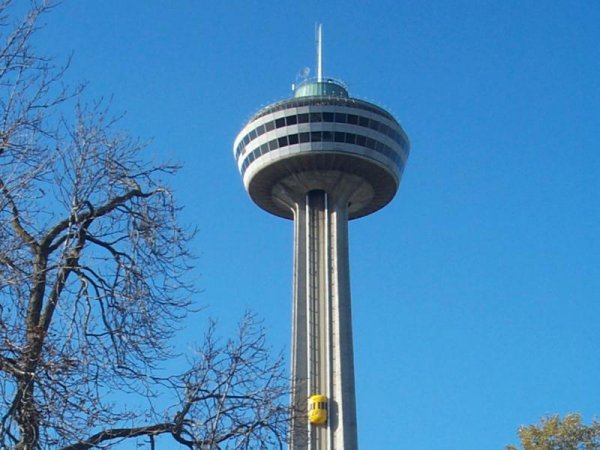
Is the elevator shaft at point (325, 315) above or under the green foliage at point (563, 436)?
above

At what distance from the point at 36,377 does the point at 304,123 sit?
250 ft

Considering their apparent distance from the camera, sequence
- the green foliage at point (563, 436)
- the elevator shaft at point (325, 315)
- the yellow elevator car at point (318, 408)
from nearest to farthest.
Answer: the green foliage at point (563, 436) → the yellow elevator car at point (318, 408) → the elevator shaft at point (325, 315)

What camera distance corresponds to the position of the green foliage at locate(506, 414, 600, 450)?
5741cm

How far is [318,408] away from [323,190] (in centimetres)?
2209

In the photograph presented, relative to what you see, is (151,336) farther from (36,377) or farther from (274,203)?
(274,203)

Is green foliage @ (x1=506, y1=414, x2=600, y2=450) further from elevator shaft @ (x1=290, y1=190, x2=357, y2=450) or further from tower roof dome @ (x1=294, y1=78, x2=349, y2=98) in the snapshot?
tower roof dome @ (x1=294, y1=78, x2=349, y2=98)

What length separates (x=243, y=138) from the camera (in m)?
90.9

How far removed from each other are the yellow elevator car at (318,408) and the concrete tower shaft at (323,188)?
0.44 m

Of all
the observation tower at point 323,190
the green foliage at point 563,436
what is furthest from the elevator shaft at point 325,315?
the green foliage at point 563,436

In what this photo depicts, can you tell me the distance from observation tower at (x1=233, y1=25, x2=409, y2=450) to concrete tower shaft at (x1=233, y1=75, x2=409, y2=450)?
9 centimetres

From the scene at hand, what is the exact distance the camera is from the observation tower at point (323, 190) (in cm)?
8088

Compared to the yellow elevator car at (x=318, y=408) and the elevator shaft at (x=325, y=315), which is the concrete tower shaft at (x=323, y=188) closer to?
the elevator shaft at (x=325, y=315)

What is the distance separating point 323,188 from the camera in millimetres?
89938

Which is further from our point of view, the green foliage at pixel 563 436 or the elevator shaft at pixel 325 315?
the elevator shaft at pixel 325 315
